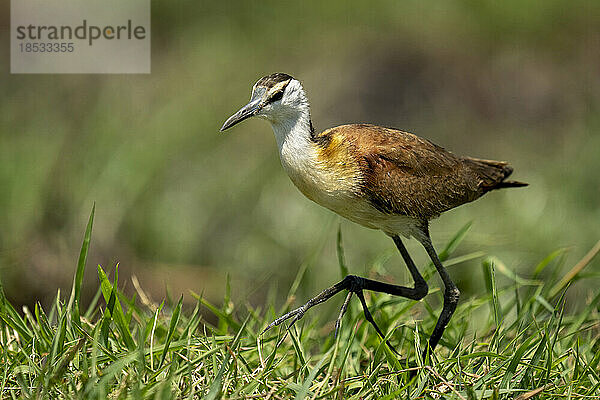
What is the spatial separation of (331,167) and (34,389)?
1.32m

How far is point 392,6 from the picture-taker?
813cm

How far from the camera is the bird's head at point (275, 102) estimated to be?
313cm

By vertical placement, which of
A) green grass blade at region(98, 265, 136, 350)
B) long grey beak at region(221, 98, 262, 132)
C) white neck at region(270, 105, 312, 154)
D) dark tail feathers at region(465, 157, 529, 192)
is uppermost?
long grey beak at region(221, 98, 262, 132)

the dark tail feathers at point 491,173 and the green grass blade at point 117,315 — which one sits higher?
the dark tail feathers at point 491,173

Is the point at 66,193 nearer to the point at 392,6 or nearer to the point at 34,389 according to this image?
the point at 34,389

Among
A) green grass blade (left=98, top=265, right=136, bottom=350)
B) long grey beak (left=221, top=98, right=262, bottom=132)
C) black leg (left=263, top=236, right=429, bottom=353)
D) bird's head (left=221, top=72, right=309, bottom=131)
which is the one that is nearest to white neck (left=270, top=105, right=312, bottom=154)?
bird's head (left=221, top=72, right=309, bottom=131)

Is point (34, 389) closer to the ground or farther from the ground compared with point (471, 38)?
closer to the ground

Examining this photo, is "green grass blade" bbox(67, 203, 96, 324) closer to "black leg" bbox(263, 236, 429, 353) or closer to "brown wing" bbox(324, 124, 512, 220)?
"black leg" bbox(263, 236, 429, 353)

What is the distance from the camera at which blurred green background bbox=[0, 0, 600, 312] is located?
5766 mm

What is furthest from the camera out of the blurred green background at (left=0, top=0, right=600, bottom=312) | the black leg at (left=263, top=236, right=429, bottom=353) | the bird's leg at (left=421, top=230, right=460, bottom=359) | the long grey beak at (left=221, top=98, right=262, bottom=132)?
the blurred green background at (left=0, top=0, right=600, bottom=312)

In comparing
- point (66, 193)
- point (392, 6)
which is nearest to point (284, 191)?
point (66, 193)

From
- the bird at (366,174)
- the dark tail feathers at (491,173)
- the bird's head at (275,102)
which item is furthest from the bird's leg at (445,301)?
the bird's head at (275,102)

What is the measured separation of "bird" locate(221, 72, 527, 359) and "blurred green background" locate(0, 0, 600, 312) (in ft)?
2.46

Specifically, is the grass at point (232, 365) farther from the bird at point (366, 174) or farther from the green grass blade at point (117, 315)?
the bird at point (366, 174)
